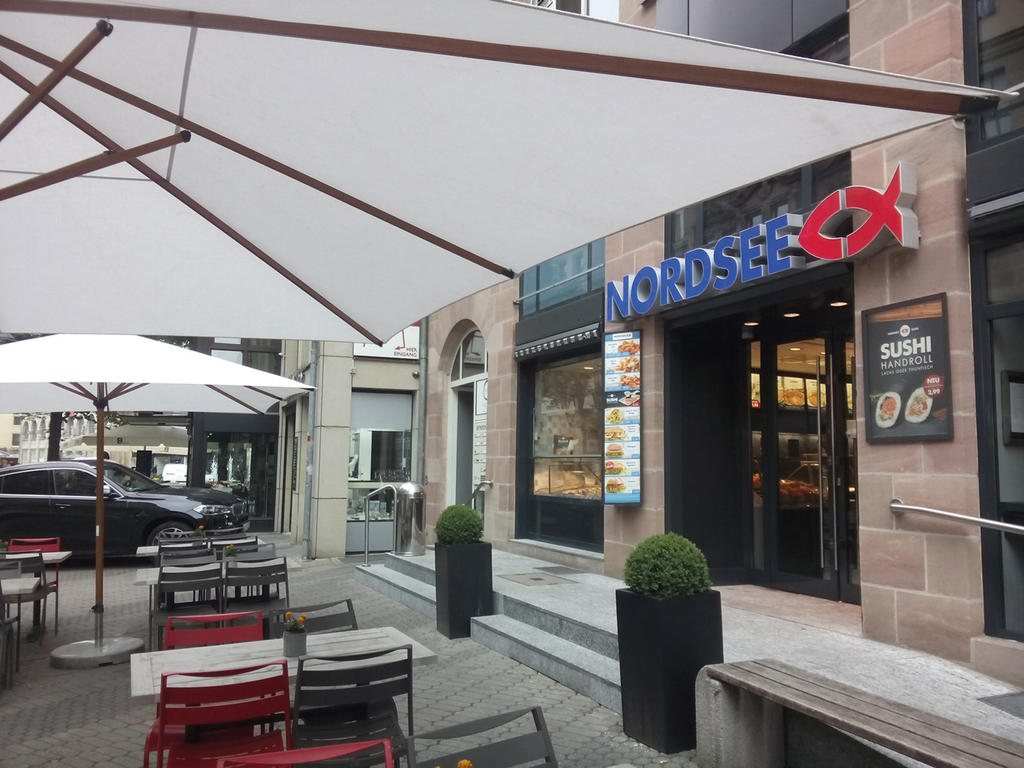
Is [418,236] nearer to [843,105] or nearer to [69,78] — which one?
[69,78]

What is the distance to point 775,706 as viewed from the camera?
4.46 m

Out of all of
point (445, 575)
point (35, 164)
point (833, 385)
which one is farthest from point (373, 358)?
point (35, 164)

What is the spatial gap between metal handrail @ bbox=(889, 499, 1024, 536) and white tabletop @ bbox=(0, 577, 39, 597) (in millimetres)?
7259

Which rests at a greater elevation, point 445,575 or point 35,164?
point 35,164

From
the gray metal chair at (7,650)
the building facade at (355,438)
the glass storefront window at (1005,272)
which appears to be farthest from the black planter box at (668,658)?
the building facade at (355,438)

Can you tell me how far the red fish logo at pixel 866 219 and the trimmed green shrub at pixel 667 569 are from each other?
2934 millimetres

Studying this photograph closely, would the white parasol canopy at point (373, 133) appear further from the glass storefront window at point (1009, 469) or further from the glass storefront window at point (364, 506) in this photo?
the glass storefront window at point (364, 506)

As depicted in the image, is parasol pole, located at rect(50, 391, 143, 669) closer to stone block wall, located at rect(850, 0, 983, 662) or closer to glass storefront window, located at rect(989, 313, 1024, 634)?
stone block wall, located at rect(850, 0, 983, 662)

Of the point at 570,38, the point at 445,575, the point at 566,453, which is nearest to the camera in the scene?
the point at 570,38

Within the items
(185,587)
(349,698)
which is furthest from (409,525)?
(349,698)

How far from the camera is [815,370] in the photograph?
8.22 m

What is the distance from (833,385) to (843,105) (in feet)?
19.3

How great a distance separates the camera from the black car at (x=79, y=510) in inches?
519

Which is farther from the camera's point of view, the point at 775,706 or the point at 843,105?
the point at 775,706
